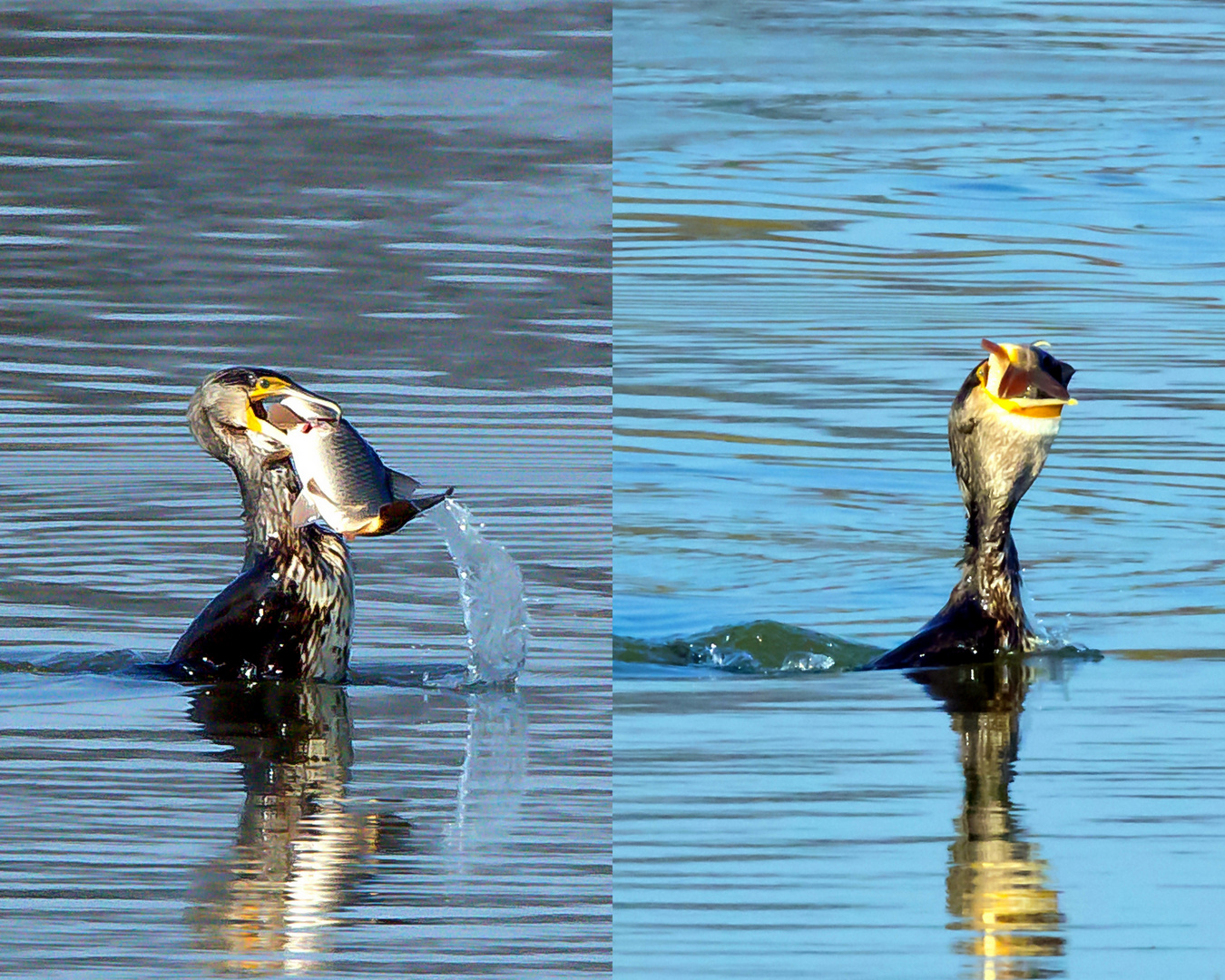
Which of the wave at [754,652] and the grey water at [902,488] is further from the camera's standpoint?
the wave at [754,652]

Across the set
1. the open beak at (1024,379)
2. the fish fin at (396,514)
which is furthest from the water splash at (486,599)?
the open beak at (1024,379)

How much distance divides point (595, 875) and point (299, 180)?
8.31 metres

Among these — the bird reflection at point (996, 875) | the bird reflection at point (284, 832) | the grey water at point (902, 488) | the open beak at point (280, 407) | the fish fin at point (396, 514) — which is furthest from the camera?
the open beak at point (280, 407)

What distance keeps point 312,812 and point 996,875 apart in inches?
58.5

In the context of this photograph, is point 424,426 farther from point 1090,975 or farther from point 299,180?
point 1090,975

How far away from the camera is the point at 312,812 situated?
573cm

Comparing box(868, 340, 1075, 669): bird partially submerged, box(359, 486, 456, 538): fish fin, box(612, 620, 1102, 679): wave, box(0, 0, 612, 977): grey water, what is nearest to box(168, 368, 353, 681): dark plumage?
box(0, 0, 612, 977): grey water

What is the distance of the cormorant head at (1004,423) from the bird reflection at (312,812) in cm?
157

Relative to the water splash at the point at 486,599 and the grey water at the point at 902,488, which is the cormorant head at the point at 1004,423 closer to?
the grey water at the point at 902,488

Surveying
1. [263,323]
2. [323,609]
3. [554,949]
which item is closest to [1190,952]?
[554,949]

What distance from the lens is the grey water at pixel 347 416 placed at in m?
5.22

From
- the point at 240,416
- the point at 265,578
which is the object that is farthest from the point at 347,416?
the point at 265,578

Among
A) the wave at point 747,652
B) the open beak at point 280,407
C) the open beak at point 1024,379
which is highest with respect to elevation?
the open beak at point 1024,379

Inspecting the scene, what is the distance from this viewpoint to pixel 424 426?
384 inches
